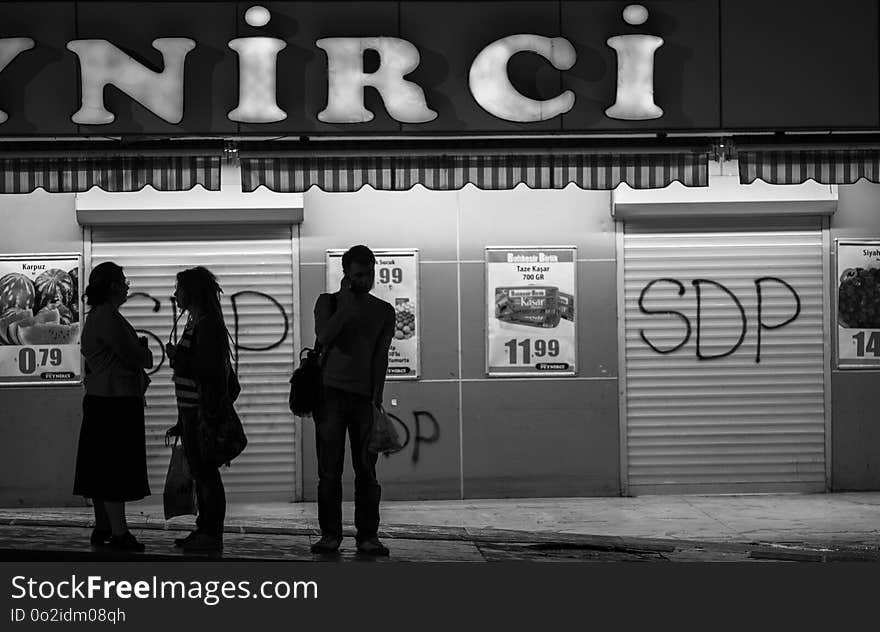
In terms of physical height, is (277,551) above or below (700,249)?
below

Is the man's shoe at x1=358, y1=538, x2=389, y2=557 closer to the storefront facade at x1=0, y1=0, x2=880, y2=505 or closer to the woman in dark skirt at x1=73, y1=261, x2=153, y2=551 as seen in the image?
the woman in dark skirt at x1=73, y1=261, x2=153, y2=551

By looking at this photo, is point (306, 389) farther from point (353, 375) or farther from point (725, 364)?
point (725, 364)

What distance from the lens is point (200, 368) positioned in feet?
24.5

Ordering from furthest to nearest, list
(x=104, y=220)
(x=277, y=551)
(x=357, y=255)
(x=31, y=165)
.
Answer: (x=104, y=220) → (x=31, y=165) → (x=277, y=551) → (x=357, y=255)

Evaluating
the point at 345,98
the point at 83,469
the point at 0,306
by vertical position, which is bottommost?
the point at 83,469

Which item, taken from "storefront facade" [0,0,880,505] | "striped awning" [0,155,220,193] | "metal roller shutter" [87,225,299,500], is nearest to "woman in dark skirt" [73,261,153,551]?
"striped awning" [0,155,220,193]

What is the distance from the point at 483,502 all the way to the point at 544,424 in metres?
0.83

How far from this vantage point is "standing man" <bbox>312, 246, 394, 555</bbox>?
7.45m

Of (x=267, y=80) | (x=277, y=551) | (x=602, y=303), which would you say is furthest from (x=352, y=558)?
(x=602, y=303)

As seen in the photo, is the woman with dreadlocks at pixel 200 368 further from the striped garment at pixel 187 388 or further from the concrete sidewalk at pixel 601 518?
the concrete sidewalk at pixel 601 518

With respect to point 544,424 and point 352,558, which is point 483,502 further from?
point 352,558

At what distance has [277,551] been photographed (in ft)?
26.4

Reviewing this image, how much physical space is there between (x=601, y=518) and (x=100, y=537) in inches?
152

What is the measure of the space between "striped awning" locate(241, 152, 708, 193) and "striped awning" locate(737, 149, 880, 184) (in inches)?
12.9
